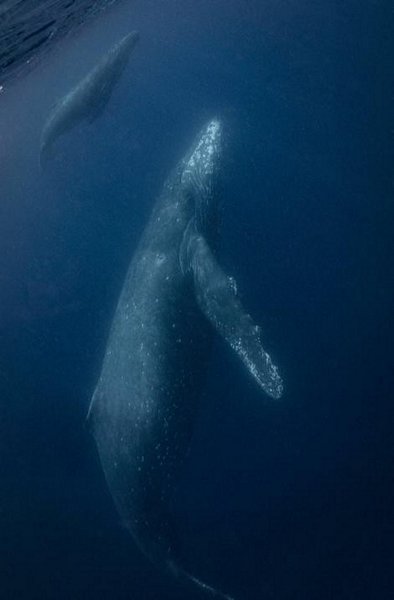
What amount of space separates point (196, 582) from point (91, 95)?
10.4 m

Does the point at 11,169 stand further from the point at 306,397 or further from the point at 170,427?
the point at 170,427

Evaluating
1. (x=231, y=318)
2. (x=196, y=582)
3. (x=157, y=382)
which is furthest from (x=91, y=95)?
(x=196, y=582)

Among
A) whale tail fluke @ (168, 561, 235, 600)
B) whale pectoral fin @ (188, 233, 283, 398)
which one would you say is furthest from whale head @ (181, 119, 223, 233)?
whale tail fluke @ (168, 561, 235, 600)

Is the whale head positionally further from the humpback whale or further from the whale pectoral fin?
the whale pectoral fin

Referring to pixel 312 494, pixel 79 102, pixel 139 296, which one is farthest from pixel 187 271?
pixel 312 494

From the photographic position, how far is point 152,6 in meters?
20.6

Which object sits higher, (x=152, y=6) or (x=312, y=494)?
(x=152, y=6)

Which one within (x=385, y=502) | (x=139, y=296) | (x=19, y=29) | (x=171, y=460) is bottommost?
(x=385, y=502)

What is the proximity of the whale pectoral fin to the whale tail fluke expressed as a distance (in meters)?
3.41

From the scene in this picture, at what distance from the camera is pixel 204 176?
7676 mm

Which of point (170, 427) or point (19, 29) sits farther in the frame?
point (19, 29)

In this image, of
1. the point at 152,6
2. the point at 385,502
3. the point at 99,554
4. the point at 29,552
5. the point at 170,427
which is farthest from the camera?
the point at 152,6

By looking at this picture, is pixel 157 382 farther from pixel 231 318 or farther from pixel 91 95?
pixel 91 95

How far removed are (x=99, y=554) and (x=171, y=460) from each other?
11.4 metres
